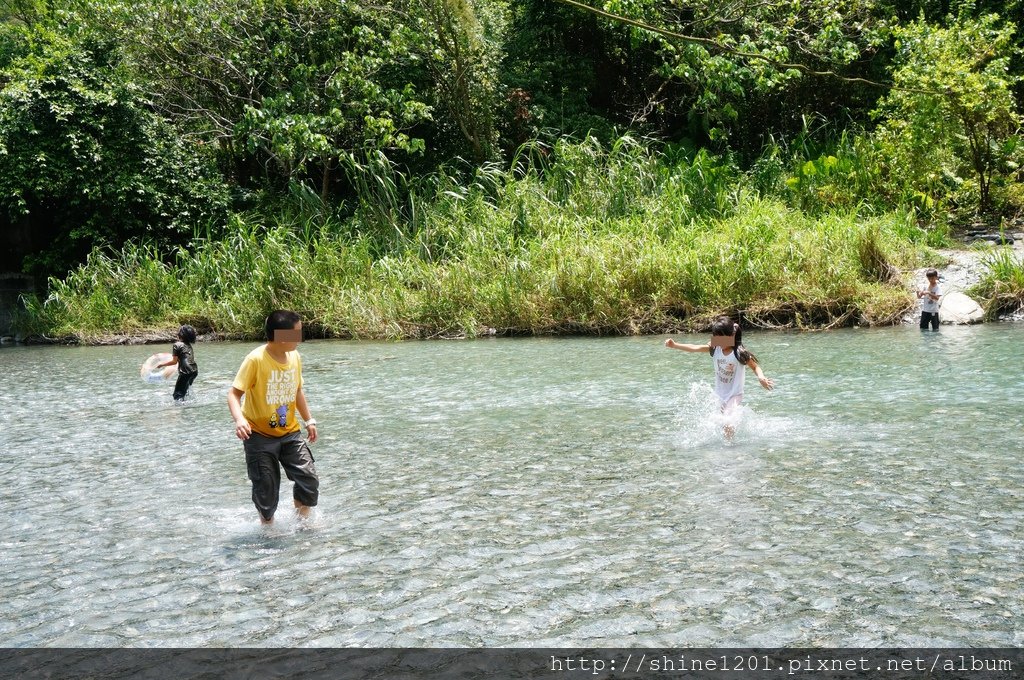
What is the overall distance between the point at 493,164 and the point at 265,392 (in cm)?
1701

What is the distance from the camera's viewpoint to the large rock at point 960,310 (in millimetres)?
14734

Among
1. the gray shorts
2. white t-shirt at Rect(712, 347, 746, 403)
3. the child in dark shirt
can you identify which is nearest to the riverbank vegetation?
the child in dark shirt

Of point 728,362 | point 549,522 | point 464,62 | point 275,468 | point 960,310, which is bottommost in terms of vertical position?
point 549,522

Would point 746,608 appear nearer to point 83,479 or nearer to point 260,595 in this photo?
point 260,595

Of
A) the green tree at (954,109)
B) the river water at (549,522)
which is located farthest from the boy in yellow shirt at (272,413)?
the green tree at (954,109)

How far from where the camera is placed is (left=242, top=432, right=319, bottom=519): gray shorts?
17.1ft

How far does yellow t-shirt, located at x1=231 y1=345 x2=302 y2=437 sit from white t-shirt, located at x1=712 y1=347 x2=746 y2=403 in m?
3.50

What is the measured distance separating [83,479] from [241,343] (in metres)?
11.2

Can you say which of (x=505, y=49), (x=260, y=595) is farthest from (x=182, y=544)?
(x=505, y=49)

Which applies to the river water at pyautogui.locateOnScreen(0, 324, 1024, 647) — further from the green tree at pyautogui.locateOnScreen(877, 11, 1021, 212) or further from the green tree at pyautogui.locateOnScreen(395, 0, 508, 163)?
the green tree at pyautogui.locateOnScreen(395, 0, 508, 163)

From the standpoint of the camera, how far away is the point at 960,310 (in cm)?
1487

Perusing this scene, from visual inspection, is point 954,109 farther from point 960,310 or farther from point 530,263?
point 530,263

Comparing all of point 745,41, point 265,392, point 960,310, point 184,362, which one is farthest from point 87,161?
point 265,392

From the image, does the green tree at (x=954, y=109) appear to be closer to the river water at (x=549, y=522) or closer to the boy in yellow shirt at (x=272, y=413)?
the river water at (x=549, y=522)
